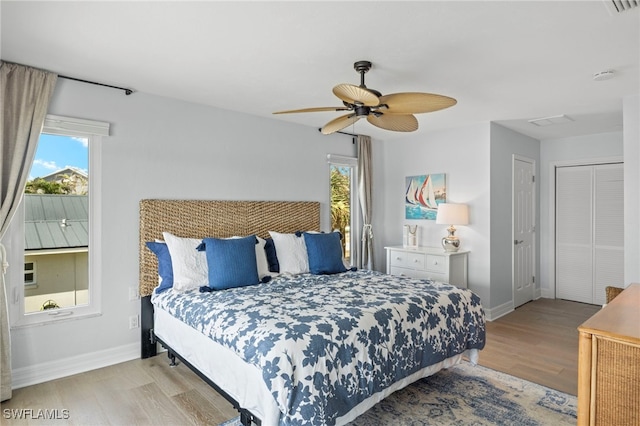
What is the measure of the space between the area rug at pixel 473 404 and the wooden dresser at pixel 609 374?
3.61 ft

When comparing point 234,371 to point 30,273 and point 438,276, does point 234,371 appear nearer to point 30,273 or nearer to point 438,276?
point 30,273

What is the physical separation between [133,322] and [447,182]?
4.05 meters

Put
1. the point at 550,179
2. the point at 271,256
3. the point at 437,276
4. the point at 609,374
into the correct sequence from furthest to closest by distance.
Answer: the point at 550,179 → the point at 437,276 → the point at 271,256 → the point at 609,374

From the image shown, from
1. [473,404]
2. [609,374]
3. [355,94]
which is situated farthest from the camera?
[473,404]

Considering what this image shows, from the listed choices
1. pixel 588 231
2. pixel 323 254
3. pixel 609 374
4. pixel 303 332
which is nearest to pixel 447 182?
pixel 323 254

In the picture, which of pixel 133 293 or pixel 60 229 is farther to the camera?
pixel 133 293

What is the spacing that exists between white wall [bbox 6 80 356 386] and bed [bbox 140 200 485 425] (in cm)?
17

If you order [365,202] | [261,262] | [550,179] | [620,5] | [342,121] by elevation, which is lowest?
[261,262]

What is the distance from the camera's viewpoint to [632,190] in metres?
3.29

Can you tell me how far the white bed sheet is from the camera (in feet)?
6.35

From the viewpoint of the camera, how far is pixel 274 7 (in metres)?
1.94

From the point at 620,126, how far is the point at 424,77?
342 cm

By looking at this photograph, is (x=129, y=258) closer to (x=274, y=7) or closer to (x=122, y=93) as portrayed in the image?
(x=122, y=93)

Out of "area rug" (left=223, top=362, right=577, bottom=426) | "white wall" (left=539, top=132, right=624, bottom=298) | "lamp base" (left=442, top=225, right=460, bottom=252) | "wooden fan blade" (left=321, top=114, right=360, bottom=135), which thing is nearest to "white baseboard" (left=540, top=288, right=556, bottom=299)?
"white wall" (left=539, top=132, right=624, bottom=298)
